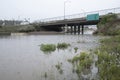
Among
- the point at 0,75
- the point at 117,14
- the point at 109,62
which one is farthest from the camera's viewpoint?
the point at 117,14

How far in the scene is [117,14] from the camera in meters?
55.2

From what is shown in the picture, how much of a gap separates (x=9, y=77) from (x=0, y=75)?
0.66 meters

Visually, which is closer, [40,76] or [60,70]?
[40,76]

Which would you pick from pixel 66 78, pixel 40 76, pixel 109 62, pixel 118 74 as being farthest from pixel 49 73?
pixel 118 74

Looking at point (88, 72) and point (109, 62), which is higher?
point (109, 62)

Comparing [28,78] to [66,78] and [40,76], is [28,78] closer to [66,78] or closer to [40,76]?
[40,76]

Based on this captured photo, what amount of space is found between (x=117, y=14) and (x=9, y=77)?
48.7 m

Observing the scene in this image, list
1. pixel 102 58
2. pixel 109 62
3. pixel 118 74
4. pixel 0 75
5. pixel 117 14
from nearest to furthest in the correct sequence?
pixel 118 74, pixel 109 62, pixel 102 58, pixel 0 75, pixel 117 14

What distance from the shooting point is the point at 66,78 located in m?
9.44

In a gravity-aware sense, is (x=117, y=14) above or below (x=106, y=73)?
above

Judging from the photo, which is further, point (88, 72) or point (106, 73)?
point (88, 72)

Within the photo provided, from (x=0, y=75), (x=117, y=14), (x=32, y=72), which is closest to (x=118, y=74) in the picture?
(x=32, y=72)

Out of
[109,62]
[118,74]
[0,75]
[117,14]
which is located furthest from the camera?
[117,14]

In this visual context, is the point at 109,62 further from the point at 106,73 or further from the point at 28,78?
the point at 28,78
